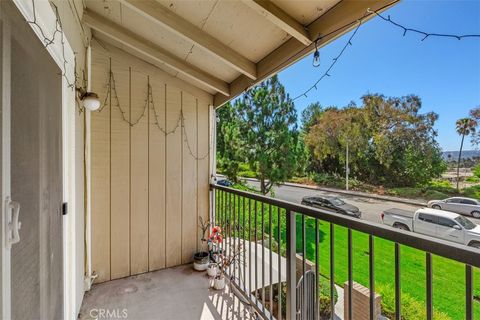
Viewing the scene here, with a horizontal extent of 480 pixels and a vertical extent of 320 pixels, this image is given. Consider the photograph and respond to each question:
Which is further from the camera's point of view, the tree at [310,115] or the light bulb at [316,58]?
the tree at [310,115]

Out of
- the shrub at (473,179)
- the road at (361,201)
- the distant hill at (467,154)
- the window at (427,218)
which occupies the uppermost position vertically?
the distant hill at (467,154)

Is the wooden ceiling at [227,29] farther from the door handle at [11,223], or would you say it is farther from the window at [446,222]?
the window at [446,222]

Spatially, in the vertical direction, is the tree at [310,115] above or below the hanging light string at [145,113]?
above

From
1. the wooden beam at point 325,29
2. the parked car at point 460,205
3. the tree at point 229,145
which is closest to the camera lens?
the wooden beam at point 325,29

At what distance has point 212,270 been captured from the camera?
2.68 meters

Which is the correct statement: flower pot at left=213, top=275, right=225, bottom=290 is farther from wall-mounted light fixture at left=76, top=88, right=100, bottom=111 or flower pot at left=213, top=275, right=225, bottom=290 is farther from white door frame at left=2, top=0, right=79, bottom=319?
wall-mounted light fixture at left=76, top=88, right=100, bottom=111

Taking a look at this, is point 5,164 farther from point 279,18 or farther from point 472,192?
point 472,192

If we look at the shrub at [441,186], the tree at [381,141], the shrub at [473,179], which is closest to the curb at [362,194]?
the shrub at [441,186]

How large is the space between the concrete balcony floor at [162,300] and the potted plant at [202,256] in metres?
0.11

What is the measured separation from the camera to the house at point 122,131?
92 cm

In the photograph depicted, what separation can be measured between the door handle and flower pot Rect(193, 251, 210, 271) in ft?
7.50

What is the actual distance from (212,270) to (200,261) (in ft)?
0.79

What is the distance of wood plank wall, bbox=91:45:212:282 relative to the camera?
262 cm

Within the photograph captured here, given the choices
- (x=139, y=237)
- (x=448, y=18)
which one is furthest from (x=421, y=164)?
(x=139, y=237)
